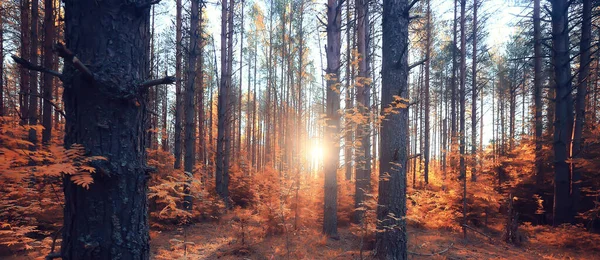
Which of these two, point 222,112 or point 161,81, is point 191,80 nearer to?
point 222,112

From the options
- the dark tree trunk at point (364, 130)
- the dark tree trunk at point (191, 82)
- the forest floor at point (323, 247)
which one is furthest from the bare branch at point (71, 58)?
the dark tree trunk at point (191, 82)

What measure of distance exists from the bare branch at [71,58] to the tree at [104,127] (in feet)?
0.06

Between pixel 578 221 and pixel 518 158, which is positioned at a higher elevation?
pixel 518 158

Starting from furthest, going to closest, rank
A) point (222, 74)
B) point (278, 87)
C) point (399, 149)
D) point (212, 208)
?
1. point (278, 87)
2. point (222, 74)
3. point (212, 208)
4. point (399, 149)

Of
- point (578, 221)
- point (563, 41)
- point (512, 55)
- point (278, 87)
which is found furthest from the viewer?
point (278, 87)

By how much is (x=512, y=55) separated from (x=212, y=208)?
21879mm

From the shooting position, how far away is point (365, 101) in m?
8.70

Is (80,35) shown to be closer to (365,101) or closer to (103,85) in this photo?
(103,85)

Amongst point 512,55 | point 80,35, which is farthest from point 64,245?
point 512,55

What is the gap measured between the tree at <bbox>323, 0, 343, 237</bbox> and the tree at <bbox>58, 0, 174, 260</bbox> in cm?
485

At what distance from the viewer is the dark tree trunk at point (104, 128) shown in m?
1.70

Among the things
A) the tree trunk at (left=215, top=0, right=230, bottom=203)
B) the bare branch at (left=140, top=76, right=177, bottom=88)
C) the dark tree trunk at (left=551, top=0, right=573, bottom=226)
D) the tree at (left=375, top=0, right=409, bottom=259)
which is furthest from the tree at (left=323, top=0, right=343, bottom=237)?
the dark tree trunk at (left=551, top=0, right=573, bottom=226)

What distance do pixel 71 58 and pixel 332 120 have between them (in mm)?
5377

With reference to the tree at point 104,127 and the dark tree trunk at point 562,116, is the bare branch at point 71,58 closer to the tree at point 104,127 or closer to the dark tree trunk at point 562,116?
the tree at point 104,127
